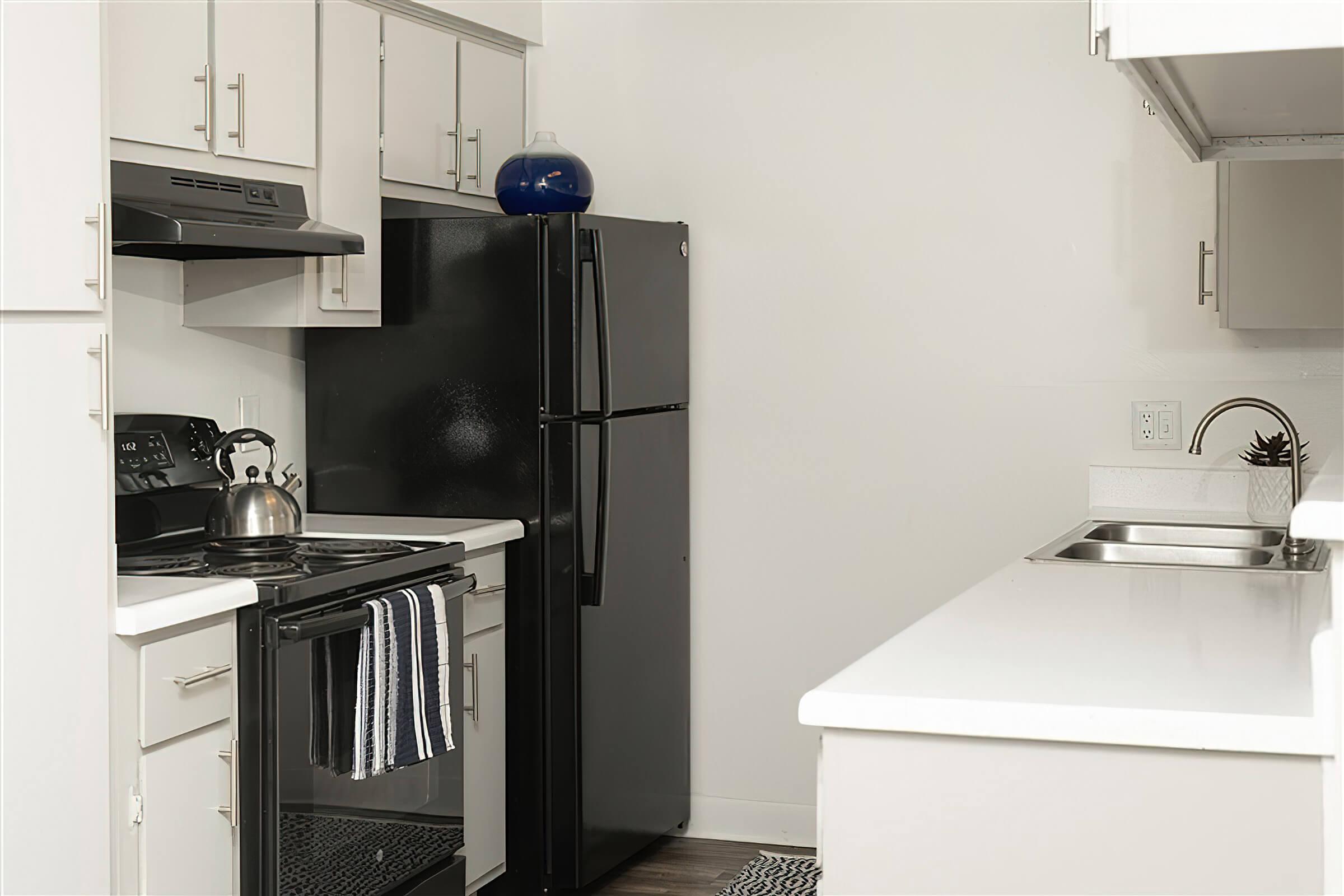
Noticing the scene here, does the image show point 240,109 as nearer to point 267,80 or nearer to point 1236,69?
point 267,80

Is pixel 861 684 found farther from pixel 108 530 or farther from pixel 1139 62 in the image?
pixel 108 530

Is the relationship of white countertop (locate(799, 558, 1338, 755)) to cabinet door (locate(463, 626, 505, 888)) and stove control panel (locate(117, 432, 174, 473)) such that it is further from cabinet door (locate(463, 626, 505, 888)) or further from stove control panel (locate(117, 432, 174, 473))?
stove control panel (locate(117, 432, 174, 473))

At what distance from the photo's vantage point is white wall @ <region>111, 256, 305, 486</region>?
117 inches

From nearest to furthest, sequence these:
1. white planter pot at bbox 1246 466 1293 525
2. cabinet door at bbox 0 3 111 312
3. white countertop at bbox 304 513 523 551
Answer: cabinet door at bbox 0 3 111 312 → white countertop at bbox 304 513 523 551 → white planter pot at bbox 1246 466 1293 525

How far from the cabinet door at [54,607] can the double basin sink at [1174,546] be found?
1653 mm

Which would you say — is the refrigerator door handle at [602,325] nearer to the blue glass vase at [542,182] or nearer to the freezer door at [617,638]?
the freezer door at [617,638]

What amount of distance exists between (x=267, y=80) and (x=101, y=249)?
2.85ft

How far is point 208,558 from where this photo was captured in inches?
110

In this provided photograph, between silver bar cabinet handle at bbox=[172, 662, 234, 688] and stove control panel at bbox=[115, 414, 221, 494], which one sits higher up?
stove control panel at bbox=[115, 414, 221, 494]

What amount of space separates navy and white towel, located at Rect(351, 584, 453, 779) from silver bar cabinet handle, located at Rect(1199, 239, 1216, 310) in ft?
6.45

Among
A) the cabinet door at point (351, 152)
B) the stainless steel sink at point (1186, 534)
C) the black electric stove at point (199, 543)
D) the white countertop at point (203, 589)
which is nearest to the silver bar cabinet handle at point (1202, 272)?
the stainless steel sink at point (1186, 534)

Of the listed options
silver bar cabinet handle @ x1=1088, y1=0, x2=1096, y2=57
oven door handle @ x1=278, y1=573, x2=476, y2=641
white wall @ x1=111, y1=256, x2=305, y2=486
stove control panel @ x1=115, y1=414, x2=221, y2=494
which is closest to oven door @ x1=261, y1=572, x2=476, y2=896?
oven door handle @ x1=278, y1=573, x2=476, y2=641

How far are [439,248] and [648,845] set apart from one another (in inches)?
67.1

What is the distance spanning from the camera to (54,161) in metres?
2.14
